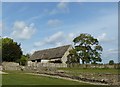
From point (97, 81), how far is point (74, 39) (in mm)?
45584

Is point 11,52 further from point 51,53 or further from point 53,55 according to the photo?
point 51,53

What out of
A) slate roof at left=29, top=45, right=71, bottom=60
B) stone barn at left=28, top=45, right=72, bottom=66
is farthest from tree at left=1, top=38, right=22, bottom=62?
slate roof at left=29, top=45, right=71, bottom=60

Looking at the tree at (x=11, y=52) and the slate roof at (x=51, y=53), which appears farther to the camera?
the slate roof at (x=51, y=53)

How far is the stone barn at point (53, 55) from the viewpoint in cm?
8012

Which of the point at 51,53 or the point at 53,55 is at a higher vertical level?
the point at 51,53

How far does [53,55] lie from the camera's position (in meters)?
83.9

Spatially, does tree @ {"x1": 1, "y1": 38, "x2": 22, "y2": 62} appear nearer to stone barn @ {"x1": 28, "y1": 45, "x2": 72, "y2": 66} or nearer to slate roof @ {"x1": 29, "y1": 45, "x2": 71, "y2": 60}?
stone barn @ {"x1": 28, "y1": 45, "x2": 72, "y2": 66}

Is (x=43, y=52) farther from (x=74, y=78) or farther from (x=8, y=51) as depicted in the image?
(x=74, y=78)

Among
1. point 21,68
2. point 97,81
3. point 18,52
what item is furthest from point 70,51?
point 97,81

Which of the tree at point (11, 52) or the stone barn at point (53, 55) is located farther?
the stone barn at point (53, 55)

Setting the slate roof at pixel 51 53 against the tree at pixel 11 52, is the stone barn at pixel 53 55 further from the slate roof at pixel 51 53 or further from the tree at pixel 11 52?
the tree at pixel 11 52

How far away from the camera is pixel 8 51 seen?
7425cm

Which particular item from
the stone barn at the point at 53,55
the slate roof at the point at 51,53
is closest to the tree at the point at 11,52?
the stone barn at the point at 53,55

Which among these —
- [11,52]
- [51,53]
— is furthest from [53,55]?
[11,52]
